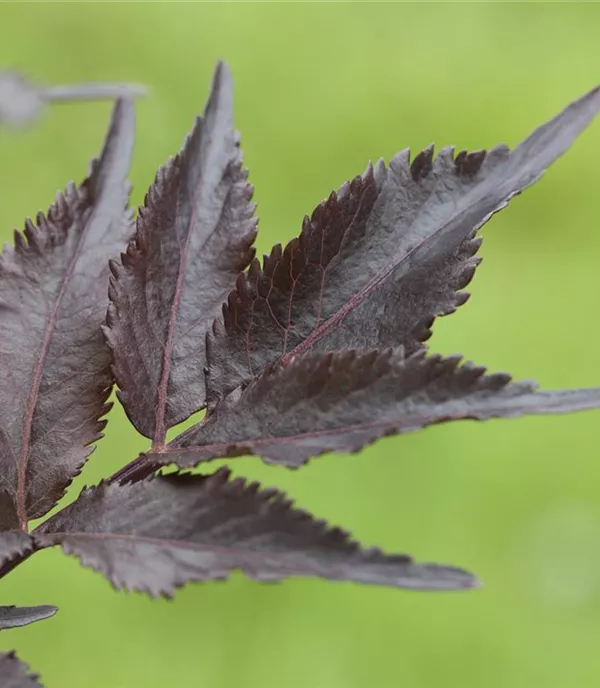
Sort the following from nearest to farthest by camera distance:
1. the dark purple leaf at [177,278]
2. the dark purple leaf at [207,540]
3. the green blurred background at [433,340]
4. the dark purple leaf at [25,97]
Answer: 1. the dark purple leaf at [207,540]
2. the dark purple leaf at [177,278]
3. the dark purple leaf at [25,97]
4. the green blurred background at [433,340]

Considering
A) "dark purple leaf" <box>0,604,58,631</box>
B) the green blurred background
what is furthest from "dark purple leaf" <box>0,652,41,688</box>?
the green blurred background

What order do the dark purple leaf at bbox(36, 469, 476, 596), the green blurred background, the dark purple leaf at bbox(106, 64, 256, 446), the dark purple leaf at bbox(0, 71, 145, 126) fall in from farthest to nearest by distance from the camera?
1. the green blurred background
2. the dark purple leaf at bbox(0, 71, 145, 126)
3. the dark purple leaf at bbox(106, 64, 256, 446)
4. the dark purple leaf at bbox(36, 469, 476, 596)

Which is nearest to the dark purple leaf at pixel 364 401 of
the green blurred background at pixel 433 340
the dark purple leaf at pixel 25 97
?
the dark purple leaf at pixel 25 97

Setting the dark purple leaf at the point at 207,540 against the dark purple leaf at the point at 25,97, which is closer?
the dark purple leaf at the point at 207,540

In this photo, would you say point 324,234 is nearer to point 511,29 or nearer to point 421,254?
point 421,254

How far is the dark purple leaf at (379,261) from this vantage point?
0.31 m

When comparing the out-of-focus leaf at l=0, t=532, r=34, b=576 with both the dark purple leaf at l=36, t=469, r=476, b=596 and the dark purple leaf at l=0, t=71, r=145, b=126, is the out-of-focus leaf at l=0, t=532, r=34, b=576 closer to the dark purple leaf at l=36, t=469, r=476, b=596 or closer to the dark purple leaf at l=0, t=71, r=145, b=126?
the dark purple leaf at l=36, t=469, r=476, b=596

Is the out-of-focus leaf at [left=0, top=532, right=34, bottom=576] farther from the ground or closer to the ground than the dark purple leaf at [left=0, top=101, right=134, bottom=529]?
closer to the ground

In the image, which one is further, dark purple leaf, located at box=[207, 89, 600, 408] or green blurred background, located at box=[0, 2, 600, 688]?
green blurred background, located at box=[0, 2, 600, 688]

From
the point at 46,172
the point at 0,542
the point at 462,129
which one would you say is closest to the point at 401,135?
the point at 462,129

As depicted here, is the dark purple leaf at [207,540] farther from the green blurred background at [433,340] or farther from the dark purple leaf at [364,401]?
the green blurred background at [433,340]

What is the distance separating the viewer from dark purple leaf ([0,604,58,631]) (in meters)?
0.30

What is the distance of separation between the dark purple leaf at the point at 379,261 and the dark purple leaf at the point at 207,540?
6 centimetres

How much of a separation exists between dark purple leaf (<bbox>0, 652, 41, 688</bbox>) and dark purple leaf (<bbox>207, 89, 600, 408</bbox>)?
116 millimetres
